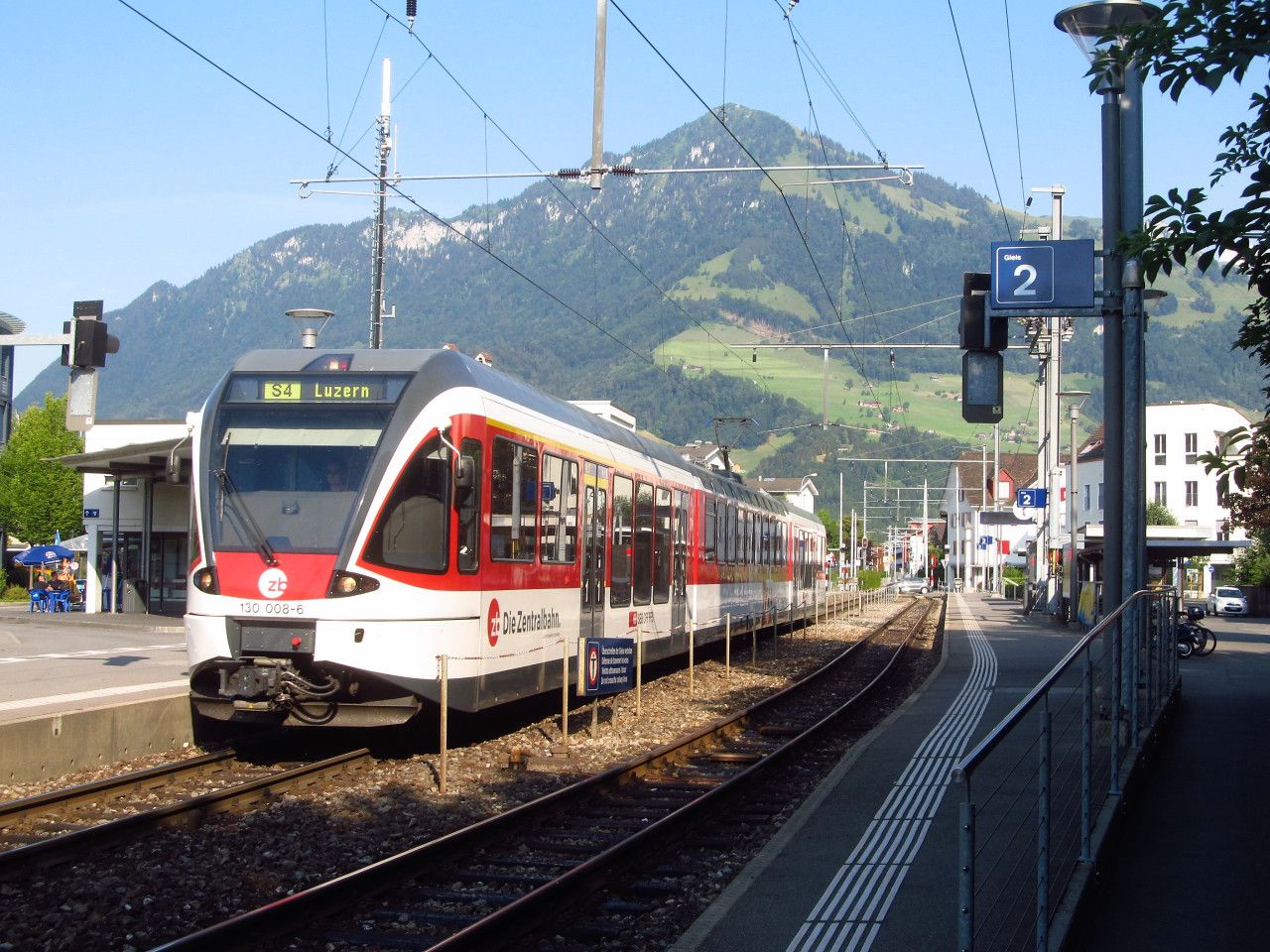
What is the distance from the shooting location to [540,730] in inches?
584

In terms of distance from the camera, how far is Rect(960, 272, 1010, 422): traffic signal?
12.5 metres

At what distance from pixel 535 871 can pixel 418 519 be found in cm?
375

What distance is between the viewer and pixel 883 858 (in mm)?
8117

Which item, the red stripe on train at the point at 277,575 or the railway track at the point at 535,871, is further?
the red stripe on train at the point at 277,575

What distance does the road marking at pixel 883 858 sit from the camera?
6493mm

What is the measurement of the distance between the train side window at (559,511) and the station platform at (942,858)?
354 cm

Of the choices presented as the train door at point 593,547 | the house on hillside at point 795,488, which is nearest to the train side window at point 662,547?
the train door at point 593,547

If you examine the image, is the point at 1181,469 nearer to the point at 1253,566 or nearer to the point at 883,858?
the point at 1253,566

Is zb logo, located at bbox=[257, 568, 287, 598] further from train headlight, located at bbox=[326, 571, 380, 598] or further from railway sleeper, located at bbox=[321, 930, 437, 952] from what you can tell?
railway sleeper, located at bbox=[321, 930, 437, 952]

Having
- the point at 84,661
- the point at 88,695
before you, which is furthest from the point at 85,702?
the point at 84,661

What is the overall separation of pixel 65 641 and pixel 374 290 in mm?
8360

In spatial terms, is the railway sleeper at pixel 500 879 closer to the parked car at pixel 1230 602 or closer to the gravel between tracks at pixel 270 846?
the gravel between tracks at pixel 270 846

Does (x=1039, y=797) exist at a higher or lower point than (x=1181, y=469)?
lower

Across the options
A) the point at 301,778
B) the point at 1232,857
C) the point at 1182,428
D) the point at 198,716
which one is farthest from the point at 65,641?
the point at 1182,428
